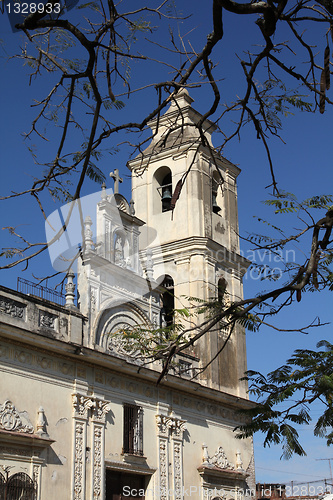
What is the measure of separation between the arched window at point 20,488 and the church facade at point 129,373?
2 centimetres

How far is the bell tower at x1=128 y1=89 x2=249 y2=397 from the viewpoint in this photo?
21.9 metres

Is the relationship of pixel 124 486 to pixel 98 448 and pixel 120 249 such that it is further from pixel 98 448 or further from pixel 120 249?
pixel 120 249

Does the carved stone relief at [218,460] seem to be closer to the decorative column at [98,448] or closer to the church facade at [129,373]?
the church facade at [129,373]

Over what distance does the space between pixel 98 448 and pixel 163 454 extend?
2643 millimetres

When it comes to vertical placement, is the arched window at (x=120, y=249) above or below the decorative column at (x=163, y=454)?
above

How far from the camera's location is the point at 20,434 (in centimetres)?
1416

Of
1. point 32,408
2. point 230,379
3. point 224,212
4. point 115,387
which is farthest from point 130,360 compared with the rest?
point 224,212

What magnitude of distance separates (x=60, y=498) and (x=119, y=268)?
6429 mm

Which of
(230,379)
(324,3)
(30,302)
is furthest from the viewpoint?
(230,379)

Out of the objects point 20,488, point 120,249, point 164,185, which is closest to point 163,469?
point 20,488

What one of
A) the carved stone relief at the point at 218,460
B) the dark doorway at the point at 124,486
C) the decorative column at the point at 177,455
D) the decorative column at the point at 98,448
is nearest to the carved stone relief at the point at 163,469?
the decorative column at the point at 177,455

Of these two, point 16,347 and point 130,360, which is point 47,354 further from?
point 130,360

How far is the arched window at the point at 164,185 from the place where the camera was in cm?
2388

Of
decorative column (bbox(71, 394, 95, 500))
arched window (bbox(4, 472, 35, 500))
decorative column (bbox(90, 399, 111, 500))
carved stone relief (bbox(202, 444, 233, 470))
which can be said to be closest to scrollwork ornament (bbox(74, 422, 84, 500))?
decorative column (bbox(71, 394, 95, 500))
